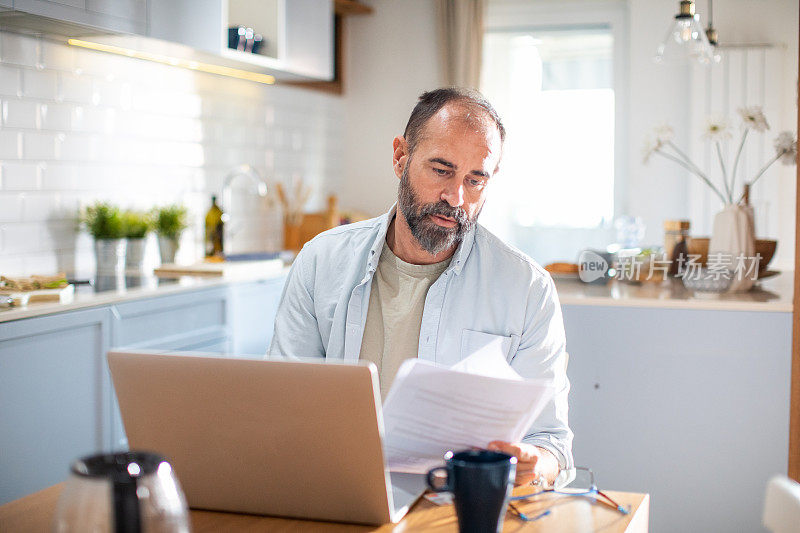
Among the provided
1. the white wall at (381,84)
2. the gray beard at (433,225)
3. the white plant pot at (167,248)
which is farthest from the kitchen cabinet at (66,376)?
the white wall at (381,84)

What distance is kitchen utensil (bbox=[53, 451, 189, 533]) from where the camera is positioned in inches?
27.0

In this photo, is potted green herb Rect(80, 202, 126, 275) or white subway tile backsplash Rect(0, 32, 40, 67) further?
potted green herb Rect(80, 202, 126, 275)

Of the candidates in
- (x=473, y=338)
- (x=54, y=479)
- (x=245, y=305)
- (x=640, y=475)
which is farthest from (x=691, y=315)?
(x=54, y=479)

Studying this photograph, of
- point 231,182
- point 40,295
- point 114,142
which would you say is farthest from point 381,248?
Answer: point 231,182

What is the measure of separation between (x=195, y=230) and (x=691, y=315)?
2.42 m

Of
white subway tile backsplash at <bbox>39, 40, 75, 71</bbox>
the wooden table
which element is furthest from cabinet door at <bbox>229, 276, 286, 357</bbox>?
the wooden table

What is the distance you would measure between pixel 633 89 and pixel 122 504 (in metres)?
4.94

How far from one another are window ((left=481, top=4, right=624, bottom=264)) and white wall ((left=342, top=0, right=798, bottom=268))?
0.15 meters

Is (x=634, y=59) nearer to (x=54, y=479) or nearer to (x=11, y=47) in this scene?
(x=11, y=47)

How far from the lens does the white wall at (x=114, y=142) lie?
3223 mm

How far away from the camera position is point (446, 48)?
18.1 ft

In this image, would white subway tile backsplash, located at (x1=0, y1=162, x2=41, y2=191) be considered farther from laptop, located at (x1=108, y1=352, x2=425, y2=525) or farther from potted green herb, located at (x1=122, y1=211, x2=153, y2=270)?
laptop, located at (x1=108, y1=352, x2=425, y2=525)

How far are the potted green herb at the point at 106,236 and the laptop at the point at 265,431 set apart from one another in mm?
2412

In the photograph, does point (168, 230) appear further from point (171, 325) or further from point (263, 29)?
point (263, 29)
